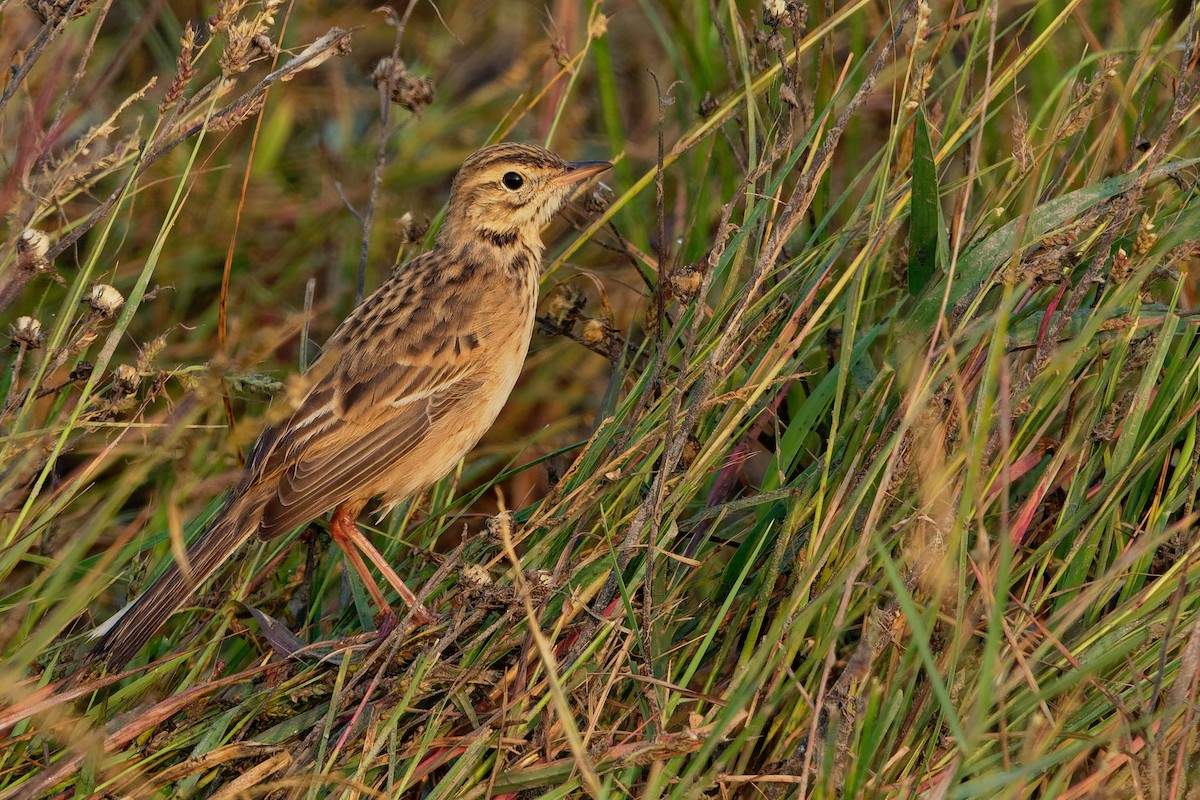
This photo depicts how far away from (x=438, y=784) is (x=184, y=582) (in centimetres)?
102

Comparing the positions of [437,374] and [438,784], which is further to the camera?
[437,374]

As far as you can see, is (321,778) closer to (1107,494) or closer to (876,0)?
(1107,494)

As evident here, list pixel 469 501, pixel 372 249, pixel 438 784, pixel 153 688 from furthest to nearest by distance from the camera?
pixel 372 249 → pixel 469 501 → pixel 153 688 → pixel 438 784

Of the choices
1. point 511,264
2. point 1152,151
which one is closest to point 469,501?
point 511,264

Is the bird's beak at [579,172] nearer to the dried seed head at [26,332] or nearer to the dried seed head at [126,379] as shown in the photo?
the dried seed head at [126,379]

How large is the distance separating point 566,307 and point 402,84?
104 centimetres

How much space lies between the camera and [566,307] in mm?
4938

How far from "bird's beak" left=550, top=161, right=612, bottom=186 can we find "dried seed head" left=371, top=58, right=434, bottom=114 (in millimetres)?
578

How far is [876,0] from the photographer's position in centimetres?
565

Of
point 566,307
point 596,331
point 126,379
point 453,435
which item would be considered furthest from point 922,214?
point 126,379

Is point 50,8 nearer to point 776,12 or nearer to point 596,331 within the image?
point 596,331

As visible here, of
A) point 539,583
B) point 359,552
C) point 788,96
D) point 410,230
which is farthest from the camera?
point 410,230

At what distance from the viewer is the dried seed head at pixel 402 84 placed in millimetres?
4996

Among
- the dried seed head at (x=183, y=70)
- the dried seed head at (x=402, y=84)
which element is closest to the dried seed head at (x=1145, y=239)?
the dried seed head at (x=183, y=70)
